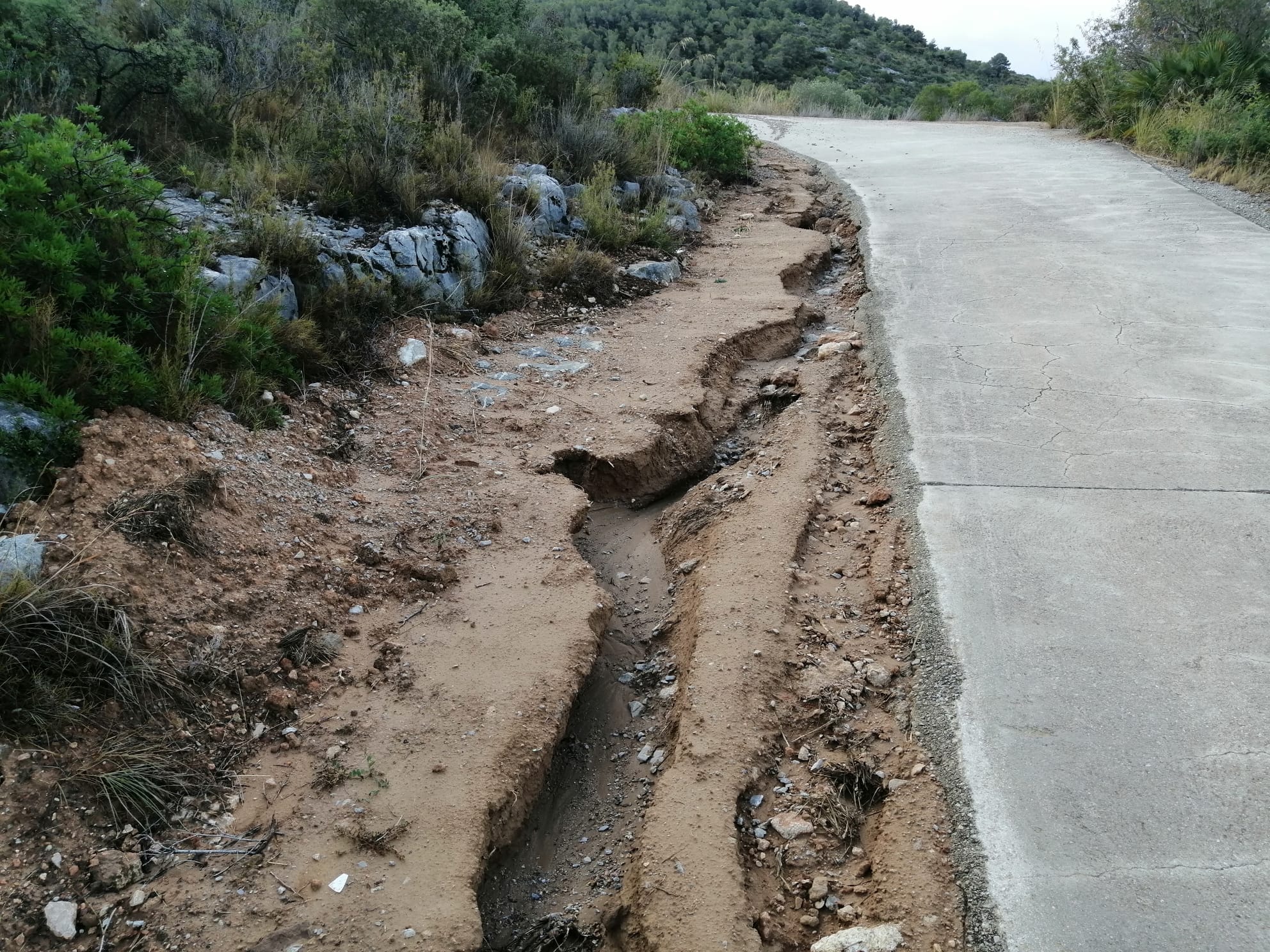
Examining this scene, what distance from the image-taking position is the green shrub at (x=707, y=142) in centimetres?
1084

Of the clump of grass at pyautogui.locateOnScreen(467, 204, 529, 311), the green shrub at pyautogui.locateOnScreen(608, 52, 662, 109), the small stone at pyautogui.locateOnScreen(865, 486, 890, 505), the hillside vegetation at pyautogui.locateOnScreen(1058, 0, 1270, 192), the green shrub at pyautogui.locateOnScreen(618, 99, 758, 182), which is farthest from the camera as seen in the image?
the green shrub at pyautogui.locateOnScreen(608, 52, 662, 109)

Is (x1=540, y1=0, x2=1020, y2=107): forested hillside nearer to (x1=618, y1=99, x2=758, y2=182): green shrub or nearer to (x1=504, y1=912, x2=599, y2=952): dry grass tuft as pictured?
(x1=618, y1=99, x2=758, y2=182): green shrub

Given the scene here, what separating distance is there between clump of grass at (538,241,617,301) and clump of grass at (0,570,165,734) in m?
4.79

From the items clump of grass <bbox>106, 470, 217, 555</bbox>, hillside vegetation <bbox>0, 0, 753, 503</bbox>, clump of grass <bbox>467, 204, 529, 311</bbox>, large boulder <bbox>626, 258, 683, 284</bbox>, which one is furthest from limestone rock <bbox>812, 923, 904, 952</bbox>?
large boulder <bbox>626, 258, 683, 284</bbox>

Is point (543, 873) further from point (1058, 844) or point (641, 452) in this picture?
point (641, 452)

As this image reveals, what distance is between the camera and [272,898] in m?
2.69

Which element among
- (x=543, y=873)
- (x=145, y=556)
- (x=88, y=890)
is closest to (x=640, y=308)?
(x=145, y=556)

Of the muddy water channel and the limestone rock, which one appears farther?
the muddy water channel

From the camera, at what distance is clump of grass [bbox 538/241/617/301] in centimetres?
746

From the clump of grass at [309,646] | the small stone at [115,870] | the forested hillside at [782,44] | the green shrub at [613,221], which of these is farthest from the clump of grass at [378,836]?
the forested hillside at [782,44]

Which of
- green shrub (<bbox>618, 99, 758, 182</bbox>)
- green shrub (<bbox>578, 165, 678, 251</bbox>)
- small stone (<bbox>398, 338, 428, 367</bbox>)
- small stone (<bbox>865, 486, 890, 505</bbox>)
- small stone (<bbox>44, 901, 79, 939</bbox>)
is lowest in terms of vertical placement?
small stone (<bbox>44, 901, 79, 939</bbox>)

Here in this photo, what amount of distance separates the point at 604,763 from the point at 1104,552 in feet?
7.33

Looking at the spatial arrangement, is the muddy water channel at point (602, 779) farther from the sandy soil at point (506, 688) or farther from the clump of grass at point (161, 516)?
the clump of grass at point (161, 516)

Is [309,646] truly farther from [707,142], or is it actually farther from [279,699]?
[707,142]
